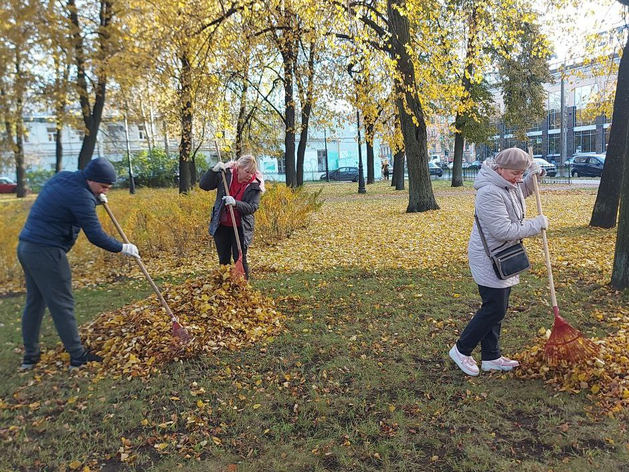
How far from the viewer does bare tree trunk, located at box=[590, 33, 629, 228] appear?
8125mm

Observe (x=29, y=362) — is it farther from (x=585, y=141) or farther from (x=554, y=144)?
(x=554, y=144)

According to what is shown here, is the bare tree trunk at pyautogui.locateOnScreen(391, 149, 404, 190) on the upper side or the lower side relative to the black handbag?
upper

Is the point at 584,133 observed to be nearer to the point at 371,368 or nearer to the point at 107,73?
the point at 107,73

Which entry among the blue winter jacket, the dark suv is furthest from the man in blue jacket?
the dark suv

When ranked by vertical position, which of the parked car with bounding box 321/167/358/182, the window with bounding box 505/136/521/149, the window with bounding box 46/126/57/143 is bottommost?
the parked car with bounding box 321/167/358/182

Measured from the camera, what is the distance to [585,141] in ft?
157

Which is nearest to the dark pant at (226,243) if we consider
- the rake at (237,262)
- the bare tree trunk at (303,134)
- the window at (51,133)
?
the rake at (237,262)

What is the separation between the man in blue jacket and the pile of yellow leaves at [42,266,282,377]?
1.63 feet

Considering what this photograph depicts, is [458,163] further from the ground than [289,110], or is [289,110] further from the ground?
[289,110]

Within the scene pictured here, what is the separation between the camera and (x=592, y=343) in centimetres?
348

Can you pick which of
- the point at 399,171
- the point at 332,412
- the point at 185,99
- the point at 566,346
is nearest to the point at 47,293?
the point at 332,412

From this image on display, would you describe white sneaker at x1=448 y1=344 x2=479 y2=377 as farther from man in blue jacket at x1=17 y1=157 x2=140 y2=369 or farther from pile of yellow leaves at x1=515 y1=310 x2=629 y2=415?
man in blue jacket at x1=17 y1=157 x2=140 y2=369

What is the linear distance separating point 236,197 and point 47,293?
7.52ft

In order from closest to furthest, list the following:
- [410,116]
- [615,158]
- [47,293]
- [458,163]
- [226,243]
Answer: [47,293] < [226,243] < [615,158] < [410,116] < [458,163]
